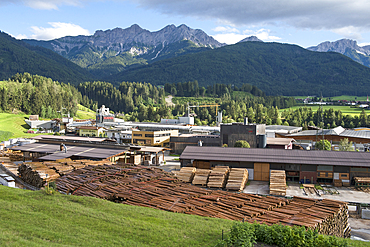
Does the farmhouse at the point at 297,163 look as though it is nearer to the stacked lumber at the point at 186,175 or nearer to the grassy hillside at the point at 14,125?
the stacked lumber at the point at 186,175

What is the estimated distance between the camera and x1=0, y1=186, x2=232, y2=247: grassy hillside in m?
15.0

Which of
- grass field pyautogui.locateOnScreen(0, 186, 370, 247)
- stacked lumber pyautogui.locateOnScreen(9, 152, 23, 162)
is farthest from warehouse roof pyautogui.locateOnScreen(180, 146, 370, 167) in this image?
stacked lumber pyautogui.locateOnScreen(9, 152, 23, 162)

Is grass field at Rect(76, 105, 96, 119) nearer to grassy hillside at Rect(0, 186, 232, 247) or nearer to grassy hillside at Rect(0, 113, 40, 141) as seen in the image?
grassy hillside at Rect(0, 113, 40, 141)

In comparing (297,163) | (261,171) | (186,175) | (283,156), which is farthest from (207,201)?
(283,156)

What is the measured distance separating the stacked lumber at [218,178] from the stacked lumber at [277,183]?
552cm

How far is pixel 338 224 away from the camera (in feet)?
72.7

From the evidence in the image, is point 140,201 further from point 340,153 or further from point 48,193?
point 340,153

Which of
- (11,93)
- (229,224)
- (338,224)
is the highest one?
(11,93)

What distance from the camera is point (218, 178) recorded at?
36.9 m

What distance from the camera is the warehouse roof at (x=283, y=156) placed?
1538 inches

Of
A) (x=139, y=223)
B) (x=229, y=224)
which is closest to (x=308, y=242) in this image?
(x=229, y=224)

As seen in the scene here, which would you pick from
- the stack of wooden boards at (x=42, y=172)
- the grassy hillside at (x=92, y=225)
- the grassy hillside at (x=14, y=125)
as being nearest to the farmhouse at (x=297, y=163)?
the stack of wooden boards at (x=42, y=172)

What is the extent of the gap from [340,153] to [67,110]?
454 feet

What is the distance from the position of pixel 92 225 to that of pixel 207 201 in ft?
32.8
